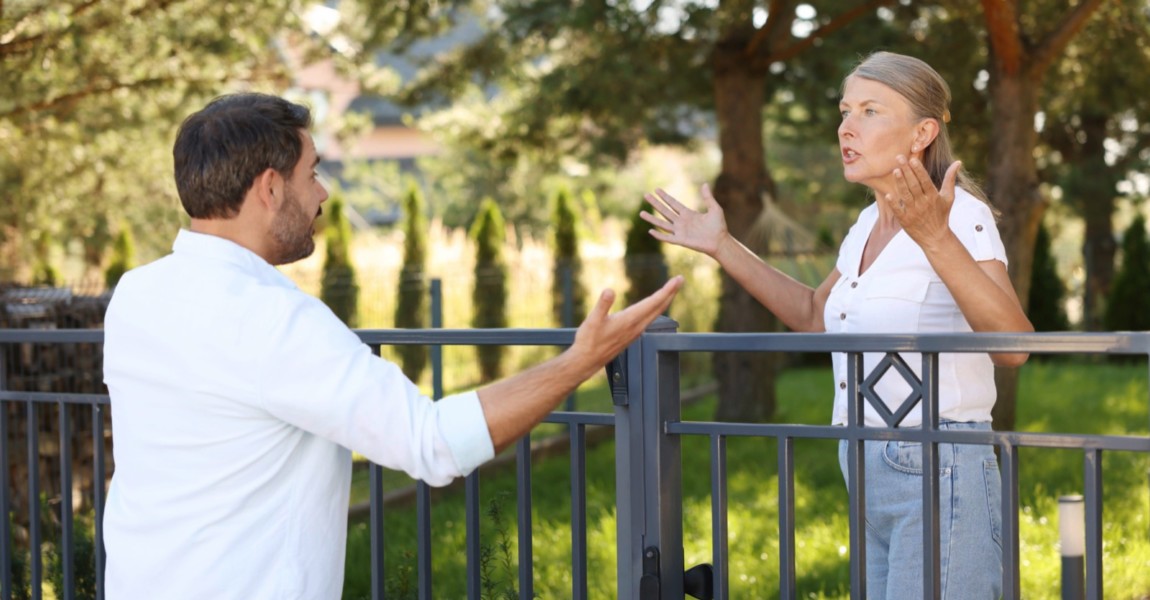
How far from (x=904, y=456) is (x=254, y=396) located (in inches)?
51.4

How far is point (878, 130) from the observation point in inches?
105

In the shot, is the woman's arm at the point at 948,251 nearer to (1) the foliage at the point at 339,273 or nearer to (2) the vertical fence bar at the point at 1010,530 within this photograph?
(2) the vertical fence bar at the point at 1010,530

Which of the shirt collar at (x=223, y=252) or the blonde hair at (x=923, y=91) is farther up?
the blonde hair at (x=923, y=91)

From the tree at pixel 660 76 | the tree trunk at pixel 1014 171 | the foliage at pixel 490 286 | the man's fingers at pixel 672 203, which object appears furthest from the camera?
the foliage at pixel 490 286

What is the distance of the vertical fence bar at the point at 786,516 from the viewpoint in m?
2.57

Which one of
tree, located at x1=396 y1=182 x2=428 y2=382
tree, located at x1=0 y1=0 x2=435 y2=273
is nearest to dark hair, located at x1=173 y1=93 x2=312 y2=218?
tree, located at x1=0 y1=0 x2=435 y2=273

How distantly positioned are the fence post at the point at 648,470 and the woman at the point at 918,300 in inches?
14.4

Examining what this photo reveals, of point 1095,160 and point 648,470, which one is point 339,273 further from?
point 648,470

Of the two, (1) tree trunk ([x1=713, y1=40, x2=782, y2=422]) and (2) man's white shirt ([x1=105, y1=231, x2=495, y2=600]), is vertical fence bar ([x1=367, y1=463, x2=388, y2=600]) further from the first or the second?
(1) tree trunk ([x1=713, y1=40, x2=782, y2=422])

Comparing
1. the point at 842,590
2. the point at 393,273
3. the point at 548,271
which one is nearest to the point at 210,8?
the point at 393,273

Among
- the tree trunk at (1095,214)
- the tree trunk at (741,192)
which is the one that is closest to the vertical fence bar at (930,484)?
the tree trunk at (741,192)

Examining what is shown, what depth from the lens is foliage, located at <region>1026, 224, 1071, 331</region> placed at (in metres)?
16.7

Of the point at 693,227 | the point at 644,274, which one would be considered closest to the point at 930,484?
the point at 693,227

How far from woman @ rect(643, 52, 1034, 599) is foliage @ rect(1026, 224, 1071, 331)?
14.9m
